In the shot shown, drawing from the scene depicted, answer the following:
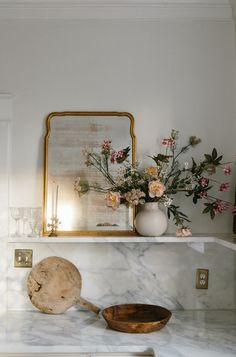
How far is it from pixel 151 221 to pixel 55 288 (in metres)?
0.60

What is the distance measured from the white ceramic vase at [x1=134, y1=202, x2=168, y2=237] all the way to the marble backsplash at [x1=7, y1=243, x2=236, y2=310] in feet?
0.64

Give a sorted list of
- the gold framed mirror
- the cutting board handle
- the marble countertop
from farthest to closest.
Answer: the gold framed mirror < the cutting board handle < the marble countertop

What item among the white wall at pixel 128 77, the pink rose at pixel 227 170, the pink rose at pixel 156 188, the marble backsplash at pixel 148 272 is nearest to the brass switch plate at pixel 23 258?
the marble backsplash at pixel 148 272

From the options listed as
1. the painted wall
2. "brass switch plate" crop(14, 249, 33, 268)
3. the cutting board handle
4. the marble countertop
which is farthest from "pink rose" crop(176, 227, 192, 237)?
"brass switch plate" crop(14, 249, 33, 268)

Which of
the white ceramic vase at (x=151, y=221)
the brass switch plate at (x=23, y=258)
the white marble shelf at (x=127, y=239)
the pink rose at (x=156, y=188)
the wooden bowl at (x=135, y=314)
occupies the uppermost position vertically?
the pink rose at (x=156, y=188)

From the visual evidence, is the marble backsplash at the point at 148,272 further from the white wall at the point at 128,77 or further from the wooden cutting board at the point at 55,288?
the white wall at the point at 128,77

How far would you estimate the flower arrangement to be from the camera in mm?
2238

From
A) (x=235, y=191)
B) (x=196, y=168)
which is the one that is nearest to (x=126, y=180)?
(x=196, y=168)

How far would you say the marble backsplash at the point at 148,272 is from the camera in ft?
7.93

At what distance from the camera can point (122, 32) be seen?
98.0 inches

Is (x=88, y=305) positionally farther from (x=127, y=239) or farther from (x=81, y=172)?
(x=81, y=172)

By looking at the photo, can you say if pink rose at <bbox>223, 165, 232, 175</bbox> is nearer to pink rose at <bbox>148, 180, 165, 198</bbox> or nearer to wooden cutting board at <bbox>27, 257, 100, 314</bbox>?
pink rose at <bbox>148, 180, 165, 198</bbox>

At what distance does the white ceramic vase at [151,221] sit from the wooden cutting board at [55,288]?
16.9 inches

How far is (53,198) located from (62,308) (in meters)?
0.57
